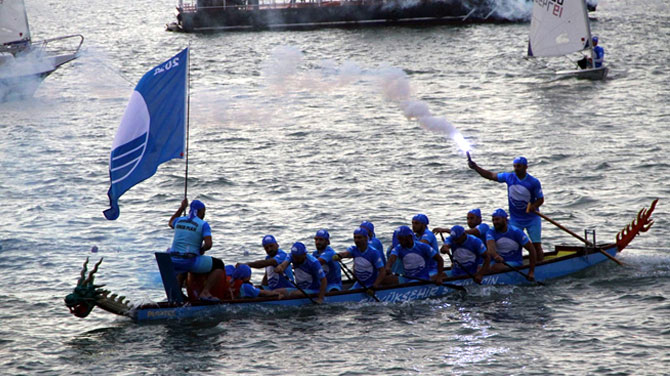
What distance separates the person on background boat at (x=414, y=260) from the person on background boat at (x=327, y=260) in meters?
1.17

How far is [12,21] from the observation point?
51.0 metres

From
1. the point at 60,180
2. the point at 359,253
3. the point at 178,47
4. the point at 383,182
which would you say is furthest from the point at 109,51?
the point at 359,253

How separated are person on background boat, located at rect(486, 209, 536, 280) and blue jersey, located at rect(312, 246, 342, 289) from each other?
3.65 metres

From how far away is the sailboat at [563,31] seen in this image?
49.3m

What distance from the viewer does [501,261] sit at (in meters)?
22.1

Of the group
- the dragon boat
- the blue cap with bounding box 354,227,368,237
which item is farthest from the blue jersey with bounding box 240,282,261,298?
the blue cap with bounding box 354,227,368,237

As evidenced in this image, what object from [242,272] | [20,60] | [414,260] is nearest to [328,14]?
[20,60]

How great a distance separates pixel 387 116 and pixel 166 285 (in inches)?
1093

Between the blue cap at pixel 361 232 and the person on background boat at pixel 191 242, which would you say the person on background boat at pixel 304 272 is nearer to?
the blue cap at pixel 361 232

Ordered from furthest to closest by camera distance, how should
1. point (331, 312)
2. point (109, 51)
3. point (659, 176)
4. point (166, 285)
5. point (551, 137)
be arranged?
point (109, 51)
point (551, 137)
point (659, 176)
point (331, 312)
point (166, 285)

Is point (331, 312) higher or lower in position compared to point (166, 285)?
lower

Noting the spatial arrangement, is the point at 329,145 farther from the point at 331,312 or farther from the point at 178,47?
the point at 178,47

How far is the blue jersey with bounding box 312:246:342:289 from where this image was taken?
21.2 m

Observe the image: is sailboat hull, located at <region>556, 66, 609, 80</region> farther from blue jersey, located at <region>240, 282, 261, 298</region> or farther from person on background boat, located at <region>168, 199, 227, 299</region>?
person on background boat, located at <region>168, 199, 227, 299</region>
